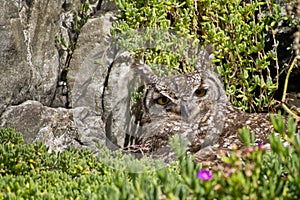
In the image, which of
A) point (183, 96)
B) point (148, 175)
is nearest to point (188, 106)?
point (183, 96)

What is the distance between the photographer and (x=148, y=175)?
2977 millimetres

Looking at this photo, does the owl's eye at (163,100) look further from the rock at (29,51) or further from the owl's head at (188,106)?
the rock at (29,51)

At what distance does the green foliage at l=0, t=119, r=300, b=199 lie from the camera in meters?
2.06

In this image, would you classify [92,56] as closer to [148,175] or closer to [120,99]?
[120,99]

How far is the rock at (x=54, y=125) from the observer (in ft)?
15.8

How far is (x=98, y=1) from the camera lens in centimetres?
560

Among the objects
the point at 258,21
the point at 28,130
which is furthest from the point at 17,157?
the point at 258,21

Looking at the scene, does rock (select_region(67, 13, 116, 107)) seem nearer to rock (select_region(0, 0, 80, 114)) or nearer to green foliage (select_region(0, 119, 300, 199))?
rock (select_region(0, 0, 80, 114))

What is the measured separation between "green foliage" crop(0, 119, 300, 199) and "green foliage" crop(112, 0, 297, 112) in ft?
5.85

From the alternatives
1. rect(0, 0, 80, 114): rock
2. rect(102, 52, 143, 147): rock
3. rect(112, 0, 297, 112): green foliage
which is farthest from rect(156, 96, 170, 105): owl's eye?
rect(0, 0, 80, 114): rock

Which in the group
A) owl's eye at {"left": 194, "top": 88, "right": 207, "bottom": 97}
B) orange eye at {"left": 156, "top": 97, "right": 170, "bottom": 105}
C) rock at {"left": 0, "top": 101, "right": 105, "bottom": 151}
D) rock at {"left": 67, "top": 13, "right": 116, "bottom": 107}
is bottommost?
rock at {"left": 0, "top": 101, "right": 105, "bottom": 151}

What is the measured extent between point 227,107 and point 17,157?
213 cm

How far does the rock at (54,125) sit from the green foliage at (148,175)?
0.86 m

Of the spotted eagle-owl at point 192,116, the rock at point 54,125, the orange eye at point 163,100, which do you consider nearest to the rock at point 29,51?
the rock at point 54,125
